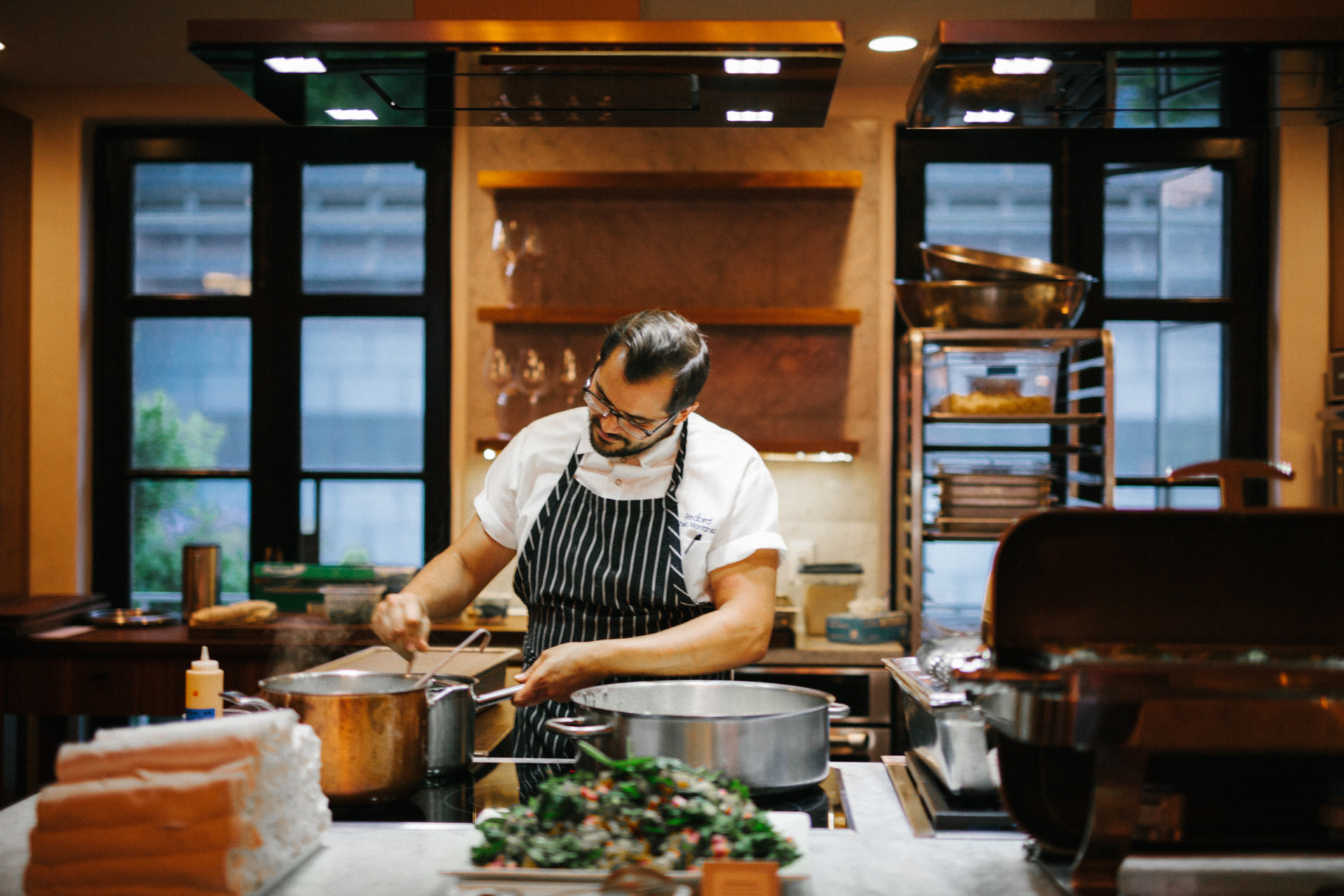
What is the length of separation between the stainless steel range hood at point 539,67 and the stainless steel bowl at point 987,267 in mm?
1537

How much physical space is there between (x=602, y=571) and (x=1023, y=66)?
116 centimetres

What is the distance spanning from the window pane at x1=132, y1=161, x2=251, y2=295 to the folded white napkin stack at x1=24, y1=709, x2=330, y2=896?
3.52 metres

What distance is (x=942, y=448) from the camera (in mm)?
3592

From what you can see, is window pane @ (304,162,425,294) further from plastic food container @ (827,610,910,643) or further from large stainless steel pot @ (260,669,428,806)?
large stainless steel pot @ (260,669,428,806)

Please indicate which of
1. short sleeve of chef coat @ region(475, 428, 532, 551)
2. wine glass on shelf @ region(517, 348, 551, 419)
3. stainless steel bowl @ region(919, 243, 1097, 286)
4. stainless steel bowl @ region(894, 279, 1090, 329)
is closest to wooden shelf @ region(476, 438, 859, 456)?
wine glass on shelf @ region(517, 348, 551, 419)

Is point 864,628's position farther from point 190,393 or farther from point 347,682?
point 190,393

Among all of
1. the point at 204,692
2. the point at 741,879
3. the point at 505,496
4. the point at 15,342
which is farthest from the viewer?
the point at 15,342

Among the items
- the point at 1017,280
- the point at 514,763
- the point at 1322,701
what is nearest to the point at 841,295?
the point at 1017,280

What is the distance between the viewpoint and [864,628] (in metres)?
3.49

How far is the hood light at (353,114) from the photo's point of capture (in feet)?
6.49

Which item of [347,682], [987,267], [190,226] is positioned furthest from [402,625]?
[190,226]

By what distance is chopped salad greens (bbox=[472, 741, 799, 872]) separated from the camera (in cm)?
109

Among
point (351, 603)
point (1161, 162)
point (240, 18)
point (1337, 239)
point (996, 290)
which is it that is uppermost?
point (240, 18)

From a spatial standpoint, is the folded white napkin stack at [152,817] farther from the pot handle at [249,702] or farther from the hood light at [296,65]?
the hood light at [296,65]
